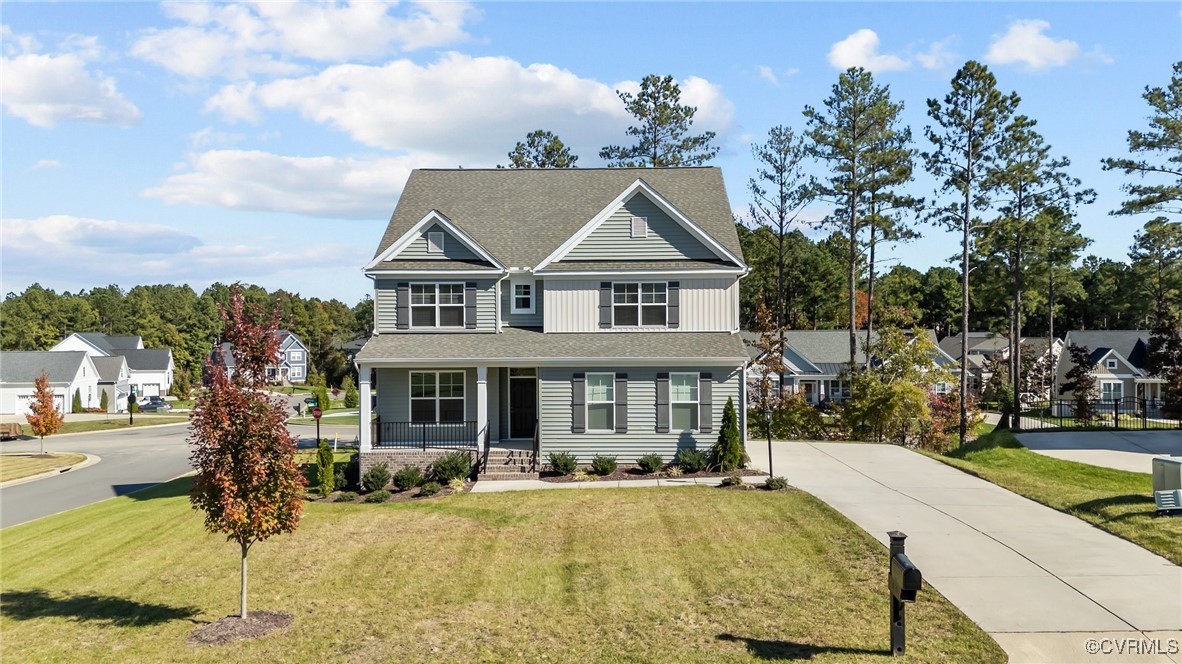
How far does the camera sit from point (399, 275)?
26234 mm

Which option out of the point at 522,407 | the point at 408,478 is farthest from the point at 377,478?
the point at 522,407

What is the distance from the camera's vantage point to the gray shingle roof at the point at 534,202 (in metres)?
27.8

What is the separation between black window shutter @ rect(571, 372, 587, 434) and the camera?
80.6 ft

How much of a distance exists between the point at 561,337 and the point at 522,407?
110 inches

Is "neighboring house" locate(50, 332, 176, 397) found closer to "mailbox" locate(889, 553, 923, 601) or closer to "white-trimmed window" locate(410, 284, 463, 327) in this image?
"white-trimmed window" locate(410, 284, 463, 327)

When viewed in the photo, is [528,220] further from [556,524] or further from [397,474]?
[556,524]

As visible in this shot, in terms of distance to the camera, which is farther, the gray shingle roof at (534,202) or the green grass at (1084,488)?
the gray shingle roof at (534,202)

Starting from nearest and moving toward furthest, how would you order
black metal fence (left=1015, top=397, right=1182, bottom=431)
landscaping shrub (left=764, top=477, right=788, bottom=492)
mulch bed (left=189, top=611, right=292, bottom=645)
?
mulch bed (left=189, top=611, right=292, bottom=645), landscaping shrub (left=764, top=477, right=788, bottom=492), black metal fence (left=1015, top=397, right=1182, bottom=431)

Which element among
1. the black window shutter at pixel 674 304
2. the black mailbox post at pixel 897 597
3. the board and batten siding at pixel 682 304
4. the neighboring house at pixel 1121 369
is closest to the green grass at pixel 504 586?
the black mailbox post at pixel 897 597

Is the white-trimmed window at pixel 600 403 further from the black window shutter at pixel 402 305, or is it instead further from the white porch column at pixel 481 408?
the black window shutter at pixel 402 305

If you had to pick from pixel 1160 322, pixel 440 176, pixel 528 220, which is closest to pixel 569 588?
pixel 528 220

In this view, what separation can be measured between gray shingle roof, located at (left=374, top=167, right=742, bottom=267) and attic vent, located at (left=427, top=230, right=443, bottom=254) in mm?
1543

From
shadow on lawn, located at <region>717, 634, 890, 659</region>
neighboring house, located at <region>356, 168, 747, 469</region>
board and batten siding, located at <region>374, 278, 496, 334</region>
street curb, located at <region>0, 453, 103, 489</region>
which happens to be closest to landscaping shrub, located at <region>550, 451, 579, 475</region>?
neighboring house, located at <region>356, 168, 747, 469</region>

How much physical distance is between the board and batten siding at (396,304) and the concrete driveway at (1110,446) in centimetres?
1852
